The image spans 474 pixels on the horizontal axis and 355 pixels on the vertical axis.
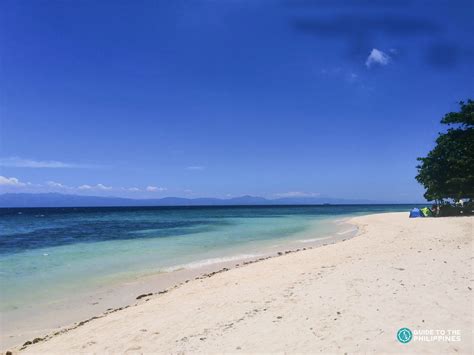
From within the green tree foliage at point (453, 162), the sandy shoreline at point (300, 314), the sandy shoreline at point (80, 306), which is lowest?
the sandy shoreline at point (80, 306)

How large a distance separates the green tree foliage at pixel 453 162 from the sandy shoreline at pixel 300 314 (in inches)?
983

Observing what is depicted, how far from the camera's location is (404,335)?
5152 mm

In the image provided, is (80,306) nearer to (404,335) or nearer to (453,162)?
(404,335)

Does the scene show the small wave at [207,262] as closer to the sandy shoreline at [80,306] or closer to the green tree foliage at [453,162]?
the sandy shoreline at [80,306]

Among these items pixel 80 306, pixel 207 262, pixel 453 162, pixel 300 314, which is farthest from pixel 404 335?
pixel 453 162

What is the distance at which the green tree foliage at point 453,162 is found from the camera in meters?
30.7

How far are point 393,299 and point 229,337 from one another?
3.51 metres

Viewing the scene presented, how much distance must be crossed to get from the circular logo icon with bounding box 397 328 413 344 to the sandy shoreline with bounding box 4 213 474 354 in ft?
0.32

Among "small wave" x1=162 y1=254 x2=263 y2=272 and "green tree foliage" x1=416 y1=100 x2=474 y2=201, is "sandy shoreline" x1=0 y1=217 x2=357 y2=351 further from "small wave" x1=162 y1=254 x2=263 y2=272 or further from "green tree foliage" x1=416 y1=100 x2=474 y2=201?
"green tree foliage" x1=416 y1=100 x2=474 y2=201

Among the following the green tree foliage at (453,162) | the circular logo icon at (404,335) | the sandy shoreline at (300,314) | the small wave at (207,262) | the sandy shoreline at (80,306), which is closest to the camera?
the circular logo icon at (404,335)

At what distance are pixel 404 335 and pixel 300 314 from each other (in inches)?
71.5

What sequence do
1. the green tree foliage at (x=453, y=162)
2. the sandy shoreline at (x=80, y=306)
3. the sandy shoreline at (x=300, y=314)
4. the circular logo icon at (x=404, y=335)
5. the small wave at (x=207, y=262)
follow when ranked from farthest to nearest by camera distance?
the green tree foliage at (x=453, y=162)
the small wave at (x=207, y=262)
the sandy shoreline at (x=80, y=306)
the sandy shoreline at (x=300, y=314)
the circular logo icon at (x=404, y=335)

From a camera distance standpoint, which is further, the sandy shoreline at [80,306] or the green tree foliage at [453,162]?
the green tree foliage at [453,162]

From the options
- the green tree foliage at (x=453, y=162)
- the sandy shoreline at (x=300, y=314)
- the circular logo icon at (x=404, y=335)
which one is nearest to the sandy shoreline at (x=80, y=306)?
the sandy shoreline at (x=300, y=314)
